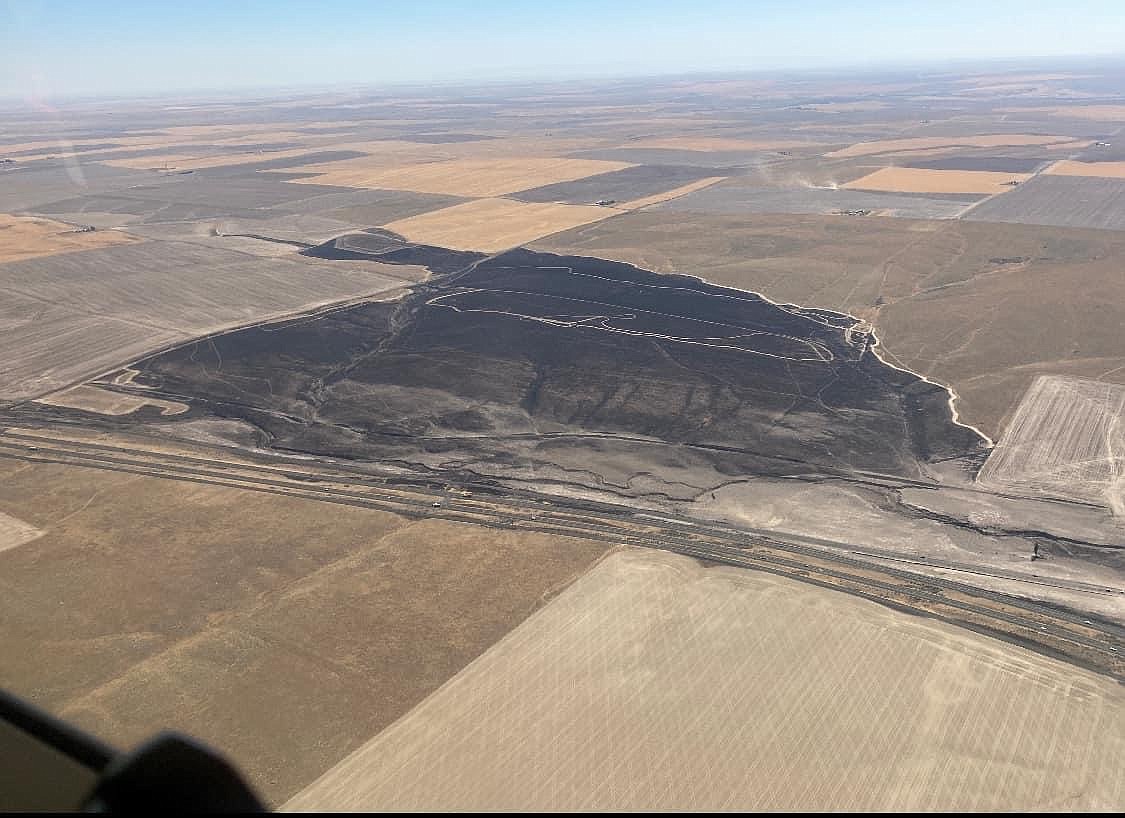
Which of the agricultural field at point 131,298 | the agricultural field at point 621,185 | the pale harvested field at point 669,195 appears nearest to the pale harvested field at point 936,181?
the pale harvested field at point 669,195

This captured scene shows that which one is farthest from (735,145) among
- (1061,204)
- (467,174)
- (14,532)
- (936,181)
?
(14,532)

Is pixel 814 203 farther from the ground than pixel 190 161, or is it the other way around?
pixel 190 161

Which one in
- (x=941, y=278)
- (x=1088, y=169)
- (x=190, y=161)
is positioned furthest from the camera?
(x=190, y=161)

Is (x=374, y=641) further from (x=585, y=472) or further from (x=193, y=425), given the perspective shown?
(x=193, y=425)

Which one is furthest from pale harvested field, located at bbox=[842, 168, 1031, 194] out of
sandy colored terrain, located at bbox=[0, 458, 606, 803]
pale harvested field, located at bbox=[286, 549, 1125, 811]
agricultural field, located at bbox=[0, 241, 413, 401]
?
sandy colored terrain, located at bbox=[0, 458, 606, 803]

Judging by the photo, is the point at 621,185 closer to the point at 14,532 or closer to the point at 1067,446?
the point at 1067,446

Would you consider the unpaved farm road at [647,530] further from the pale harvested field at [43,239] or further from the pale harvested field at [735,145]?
the pale harvested field at [735,145]
